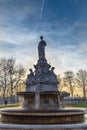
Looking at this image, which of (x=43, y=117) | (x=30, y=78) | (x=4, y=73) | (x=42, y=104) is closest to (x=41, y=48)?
(x=30, y=78)

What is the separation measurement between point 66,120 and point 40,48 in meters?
13.7

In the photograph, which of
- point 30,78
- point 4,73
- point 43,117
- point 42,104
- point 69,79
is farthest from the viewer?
point 69,79

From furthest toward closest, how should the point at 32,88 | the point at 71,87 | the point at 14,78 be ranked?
the point at 71,87
the point at 14,78
the point at 32,88

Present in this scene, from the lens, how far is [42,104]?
24.8 meters

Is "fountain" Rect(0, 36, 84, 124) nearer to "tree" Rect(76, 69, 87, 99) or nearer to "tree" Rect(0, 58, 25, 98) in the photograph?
"tree" Rect(0, 58, 25, 98)

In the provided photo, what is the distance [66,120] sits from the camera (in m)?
17.9

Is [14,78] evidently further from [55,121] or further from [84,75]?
[55,121]

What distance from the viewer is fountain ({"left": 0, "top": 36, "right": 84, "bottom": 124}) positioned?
1767 centimetres

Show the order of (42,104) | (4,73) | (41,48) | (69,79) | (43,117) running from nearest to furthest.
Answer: (43,117) < (42,104) < (41,48) < (4,73) < (69,79)

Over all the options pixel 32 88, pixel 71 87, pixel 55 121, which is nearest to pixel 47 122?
pixel 55 121

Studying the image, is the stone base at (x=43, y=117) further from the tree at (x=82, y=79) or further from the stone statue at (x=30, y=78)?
the tree at (x=82, y=79)

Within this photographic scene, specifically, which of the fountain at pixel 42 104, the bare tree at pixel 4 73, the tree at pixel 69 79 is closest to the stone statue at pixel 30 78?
the fountain at pixel 42 104

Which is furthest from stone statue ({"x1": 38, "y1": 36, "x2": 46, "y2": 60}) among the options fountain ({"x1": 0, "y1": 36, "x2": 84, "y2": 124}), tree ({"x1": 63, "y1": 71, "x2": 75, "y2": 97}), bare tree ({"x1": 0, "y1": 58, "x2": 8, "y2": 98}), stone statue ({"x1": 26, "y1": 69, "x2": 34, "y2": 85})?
tree ({"x1": 63, "y1": 71, "x2": 75, "y2": 97})

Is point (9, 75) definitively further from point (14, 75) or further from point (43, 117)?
point (43, 117)
